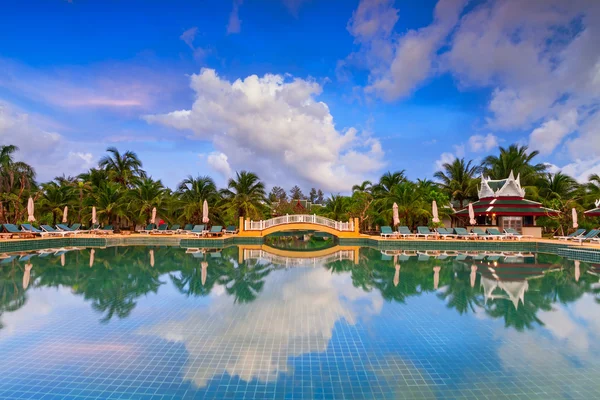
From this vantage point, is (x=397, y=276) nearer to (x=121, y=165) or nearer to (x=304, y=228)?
(x=304, y=228)

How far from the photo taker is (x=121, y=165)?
2881cm

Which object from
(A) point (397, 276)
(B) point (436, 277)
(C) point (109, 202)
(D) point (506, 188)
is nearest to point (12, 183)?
(C) point (109, 202)

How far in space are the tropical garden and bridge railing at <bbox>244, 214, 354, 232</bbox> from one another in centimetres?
187

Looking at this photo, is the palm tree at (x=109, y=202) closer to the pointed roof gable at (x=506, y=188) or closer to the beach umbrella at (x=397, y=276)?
the beach umbrella at (x=397, y=276)

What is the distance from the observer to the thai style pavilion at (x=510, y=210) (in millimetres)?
22984

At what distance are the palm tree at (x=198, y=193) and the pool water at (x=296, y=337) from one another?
48.7 ft

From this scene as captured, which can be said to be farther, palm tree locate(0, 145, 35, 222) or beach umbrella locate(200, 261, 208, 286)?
palm tree locate(0, 145, 35, 222)

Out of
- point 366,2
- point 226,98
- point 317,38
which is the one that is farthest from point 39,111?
point 366,2

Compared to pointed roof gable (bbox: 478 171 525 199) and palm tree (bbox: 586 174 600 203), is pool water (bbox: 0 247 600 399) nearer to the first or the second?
pointed roof gable (bbox: 478 171 525 199)

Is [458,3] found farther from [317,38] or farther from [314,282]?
[314,282]

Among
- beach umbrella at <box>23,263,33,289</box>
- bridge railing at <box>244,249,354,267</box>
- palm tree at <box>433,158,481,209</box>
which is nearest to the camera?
beach umbrella at <box>23,263,33,289</box>

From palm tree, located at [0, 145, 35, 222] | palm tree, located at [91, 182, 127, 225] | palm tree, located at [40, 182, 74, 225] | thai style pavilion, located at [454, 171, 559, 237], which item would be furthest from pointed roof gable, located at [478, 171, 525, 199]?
palm tree, located at [0, 145, 35, 222]

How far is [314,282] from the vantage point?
30.5ft

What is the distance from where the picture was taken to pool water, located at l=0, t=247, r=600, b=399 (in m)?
3.62
